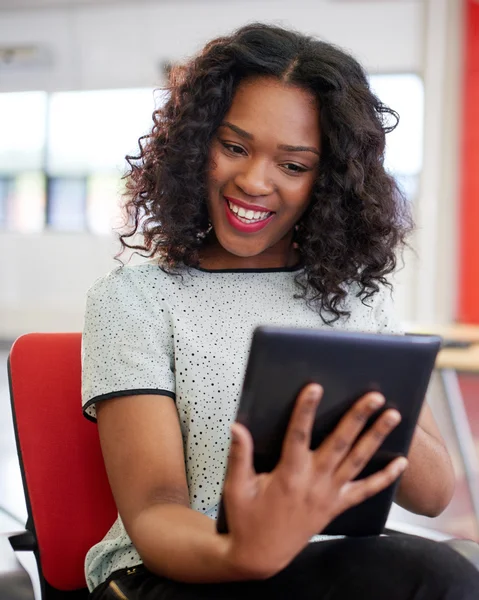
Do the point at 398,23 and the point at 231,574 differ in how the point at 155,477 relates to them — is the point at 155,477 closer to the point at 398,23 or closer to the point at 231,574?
the point at 231,574

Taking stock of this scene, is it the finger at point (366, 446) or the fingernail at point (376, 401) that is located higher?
the fingernail at point (376, 401)

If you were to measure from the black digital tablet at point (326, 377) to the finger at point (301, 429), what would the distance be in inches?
0.6

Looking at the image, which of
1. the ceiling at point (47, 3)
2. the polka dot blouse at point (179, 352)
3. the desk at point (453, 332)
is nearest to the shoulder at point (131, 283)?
the polka dot blouse at point (179, 352)

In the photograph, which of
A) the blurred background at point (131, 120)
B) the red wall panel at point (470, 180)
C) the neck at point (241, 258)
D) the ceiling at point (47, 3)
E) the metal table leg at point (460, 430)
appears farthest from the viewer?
the ceiling at point (47, 3)

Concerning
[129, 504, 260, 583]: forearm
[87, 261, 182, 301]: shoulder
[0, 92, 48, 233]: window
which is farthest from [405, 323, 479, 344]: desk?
[0, 92, 48, 233]: window

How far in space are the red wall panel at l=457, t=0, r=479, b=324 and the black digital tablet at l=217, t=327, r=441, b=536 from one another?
4761mm

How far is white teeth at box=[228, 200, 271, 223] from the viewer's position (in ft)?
3.81

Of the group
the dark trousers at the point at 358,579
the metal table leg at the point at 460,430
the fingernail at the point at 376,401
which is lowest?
the metal table leg at the point at 460,430

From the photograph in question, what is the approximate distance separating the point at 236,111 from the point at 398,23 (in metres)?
4.72

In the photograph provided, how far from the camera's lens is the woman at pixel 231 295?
0.89m

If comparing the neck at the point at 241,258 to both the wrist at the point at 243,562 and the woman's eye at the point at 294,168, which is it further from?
the wrist at the point at 243,562

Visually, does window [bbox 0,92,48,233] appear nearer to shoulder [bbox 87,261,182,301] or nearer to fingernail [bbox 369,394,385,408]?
shoulder [bbox 87,261,182,301]

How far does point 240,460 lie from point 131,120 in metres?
5.57

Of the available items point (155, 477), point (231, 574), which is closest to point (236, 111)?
point (155, 477)
